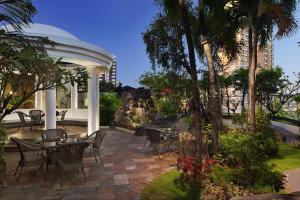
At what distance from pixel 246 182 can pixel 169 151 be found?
14.0 ft

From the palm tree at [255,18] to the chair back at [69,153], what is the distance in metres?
5.18

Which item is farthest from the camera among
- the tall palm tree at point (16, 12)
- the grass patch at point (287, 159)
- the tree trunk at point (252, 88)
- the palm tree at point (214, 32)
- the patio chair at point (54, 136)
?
the tree trunk at point (252, 88)

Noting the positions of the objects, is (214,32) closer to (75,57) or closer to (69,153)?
(75,57)

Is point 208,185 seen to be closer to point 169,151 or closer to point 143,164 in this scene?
point 143,164

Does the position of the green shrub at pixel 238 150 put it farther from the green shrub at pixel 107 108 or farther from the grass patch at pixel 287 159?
the green shrub at pixel 107 108

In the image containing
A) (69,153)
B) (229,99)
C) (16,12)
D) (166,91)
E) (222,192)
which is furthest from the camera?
(229,99)

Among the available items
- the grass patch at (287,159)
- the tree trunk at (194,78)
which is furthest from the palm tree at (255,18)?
the tree trunk at (194,78)

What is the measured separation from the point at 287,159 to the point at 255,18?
14.1 feet

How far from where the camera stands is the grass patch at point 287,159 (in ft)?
29.0

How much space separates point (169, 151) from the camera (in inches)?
418

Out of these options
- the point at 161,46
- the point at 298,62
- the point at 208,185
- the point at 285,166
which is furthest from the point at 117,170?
the point at 298,62

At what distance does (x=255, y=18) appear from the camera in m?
10.1

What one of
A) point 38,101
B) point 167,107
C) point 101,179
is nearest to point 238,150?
point 101,179

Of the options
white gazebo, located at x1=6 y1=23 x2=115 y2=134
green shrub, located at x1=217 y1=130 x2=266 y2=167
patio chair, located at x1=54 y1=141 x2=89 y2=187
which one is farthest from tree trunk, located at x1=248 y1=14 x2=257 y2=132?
white gazebo, located at x1=6 y1=23 x2=115 y2=134
